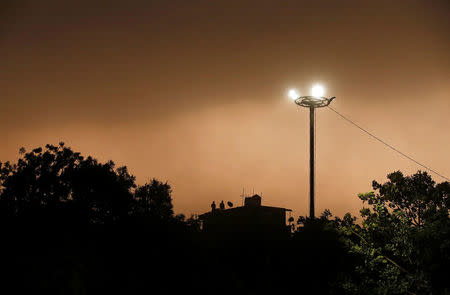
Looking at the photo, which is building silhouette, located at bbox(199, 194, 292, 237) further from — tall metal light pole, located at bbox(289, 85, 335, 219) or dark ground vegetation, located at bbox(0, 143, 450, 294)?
tall metal light pole, located at bbox(289, 85, 335, 219)

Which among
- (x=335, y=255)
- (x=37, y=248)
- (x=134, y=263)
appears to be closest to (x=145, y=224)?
(x=134, y=263)

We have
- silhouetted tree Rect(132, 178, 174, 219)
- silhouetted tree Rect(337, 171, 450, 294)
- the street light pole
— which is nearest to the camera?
silhouetted tree Rect(337, 171, 450, 294)

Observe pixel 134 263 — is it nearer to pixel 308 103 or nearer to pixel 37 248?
pixel 37 248

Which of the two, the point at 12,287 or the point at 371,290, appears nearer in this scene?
the point at 371,290

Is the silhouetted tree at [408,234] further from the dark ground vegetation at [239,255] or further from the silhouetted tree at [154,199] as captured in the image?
the silhouetted tree at [154,199]

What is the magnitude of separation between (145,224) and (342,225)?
56.3 feet

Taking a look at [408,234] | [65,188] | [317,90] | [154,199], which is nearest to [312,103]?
[317,90]

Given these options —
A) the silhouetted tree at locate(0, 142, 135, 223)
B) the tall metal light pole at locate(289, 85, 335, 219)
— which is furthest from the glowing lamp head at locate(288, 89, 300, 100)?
the silhouetted tree at locate(0, 142, 135, 223)

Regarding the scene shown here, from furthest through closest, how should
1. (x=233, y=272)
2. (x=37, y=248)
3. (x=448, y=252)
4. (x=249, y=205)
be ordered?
(x=249, y=205) → (x=37, y=248) → (x=233, y=272) → (x=448, y=252)

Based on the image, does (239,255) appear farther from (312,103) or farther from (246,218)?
(246,218)

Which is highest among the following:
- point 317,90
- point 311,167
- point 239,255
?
point 317,90

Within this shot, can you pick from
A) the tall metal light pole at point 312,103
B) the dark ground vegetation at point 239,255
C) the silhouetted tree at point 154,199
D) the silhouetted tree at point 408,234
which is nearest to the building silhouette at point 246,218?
the silhouetted tree at point 154,199

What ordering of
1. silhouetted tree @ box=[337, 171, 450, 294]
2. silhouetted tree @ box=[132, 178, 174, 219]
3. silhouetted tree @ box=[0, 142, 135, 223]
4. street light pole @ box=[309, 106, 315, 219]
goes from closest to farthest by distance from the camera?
silhouetted tree @ box=[337, 171, 450, 294] → street light pole @ box=[309, 106, 315, 219] → silhouetted tree @ box=[0, 142, 135, 223] → silhouetted tree @ box=[132, 178, 174, 219]

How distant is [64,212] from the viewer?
37.0 metres
